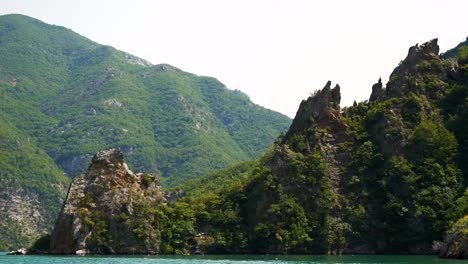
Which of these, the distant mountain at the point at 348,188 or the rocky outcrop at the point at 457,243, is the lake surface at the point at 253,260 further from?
the distant mountain at the point at 348,188

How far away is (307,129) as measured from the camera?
158 metres

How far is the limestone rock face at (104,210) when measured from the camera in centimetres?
14450

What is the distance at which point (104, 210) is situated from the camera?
492 feet

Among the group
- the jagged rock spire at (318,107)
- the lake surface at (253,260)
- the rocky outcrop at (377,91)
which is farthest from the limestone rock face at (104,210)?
the rocky outcrop at (377,91)

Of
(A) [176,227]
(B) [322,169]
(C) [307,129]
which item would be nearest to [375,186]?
(B) [322,169]

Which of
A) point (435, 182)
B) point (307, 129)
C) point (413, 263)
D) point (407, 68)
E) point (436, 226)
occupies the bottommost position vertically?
point (413, 263)

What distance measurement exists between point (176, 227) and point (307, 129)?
3534cm

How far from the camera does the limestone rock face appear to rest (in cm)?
14450

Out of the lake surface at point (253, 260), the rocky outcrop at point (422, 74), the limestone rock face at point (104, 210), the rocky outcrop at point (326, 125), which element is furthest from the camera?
the rocky outcrop at point (422, 74)

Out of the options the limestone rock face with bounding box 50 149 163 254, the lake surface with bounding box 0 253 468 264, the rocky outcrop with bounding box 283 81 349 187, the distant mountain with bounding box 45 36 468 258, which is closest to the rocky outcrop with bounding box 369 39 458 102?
the distant mountain with bounding box 45 36 468 258

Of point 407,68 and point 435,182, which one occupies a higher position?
point 407,68

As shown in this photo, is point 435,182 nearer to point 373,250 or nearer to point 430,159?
point 430,159

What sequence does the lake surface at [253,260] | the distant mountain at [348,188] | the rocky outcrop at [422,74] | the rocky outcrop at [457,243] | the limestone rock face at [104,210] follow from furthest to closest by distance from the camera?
the rocky outcrop at [422,74] → the limestone rock face at [104,210] → the distant mountain at [348,188] → the lake surface at [253,260] → the rocky outcrop at [457,243]

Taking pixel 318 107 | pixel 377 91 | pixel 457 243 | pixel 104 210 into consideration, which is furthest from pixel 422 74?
pixel 104 210
